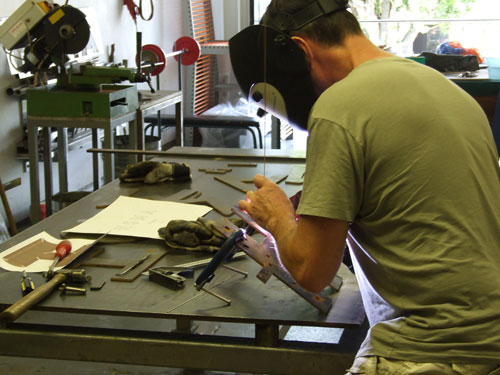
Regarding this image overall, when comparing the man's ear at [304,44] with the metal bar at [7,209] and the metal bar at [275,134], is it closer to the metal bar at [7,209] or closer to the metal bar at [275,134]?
the metal bar at [7,209]

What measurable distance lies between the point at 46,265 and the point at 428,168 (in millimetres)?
952

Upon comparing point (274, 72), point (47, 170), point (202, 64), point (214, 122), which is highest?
point (274, 72)

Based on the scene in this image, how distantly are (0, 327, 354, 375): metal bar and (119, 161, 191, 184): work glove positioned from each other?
979 millimetres

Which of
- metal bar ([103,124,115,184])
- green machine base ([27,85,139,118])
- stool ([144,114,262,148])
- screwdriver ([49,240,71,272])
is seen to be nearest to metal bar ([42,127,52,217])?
green machine base ([27,85,139,118])

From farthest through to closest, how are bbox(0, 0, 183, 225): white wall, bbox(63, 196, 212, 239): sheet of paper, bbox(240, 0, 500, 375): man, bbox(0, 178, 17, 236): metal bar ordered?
bbox(0, 0, 183, 225): white wall → bbox(0, 178, 17, 236): metal bar → bbox(63, 196, 212, 239): sheet of paper → bbox(240, 0, 500, 375): man

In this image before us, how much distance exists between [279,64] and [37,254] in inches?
31.0

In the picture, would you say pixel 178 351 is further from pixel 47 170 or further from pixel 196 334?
pixel 47 170

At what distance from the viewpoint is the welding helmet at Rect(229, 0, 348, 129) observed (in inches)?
53.2

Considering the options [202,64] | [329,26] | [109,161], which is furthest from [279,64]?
[202,64]

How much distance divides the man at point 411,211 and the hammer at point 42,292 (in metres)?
0.54

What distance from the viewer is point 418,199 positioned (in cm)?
119

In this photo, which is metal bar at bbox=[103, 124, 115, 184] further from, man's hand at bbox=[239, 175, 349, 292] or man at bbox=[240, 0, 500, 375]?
man at bbox=[240, 0, 500, 375]

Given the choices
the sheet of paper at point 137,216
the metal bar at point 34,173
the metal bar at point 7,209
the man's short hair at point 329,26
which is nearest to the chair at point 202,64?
the metal bar at point 34,173

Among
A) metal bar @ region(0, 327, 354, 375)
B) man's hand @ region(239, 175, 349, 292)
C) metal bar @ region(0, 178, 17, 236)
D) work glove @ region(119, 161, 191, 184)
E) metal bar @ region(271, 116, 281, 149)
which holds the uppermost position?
man's hand @ region(239, 175, 349, 292)
